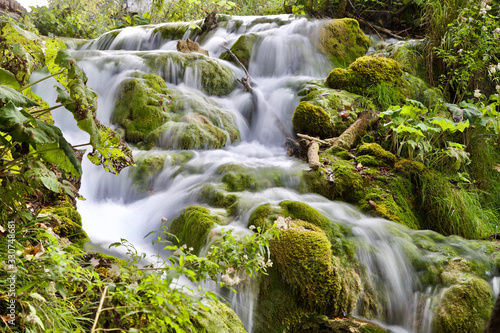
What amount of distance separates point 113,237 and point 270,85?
16.7 ft

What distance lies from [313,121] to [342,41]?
153 inches

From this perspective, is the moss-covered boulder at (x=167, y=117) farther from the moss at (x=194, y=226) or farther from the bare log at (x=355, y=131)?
the moss at (x=194, y=226)

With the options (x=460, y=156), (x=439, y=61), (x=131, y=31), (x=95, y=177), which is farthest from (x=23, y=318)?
(x=131, y=31)

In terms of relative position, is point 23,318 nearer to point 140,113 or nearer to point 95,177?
point 95,177

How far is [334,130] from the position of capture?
5.57m

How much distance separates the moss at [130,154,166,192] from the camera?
4.59 m

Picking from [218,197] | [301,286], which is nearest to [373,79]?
[218,197]

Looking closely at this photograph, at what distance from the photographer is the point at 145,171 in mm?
4664

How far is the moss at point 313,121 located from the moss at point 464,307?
3.22m

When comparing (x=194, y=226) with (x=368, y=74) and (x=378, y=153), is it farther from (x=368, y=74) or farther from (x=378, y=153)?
(x=368, y=74)

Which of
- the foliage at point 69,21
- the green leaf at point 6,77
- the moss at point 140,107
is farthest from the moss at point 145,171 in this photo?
the foliage at point 69,21

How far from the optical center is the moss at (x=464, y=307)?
101 inches

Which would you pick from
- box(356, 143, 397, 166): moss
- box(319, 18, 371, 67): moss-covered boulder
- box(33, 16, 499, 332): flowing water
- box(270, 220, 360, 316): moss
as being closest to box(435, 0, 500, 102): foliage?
box(356, 143, 397, 166): moss

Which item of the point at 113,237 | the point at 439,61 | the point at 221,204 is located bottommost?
the point at 113,237
